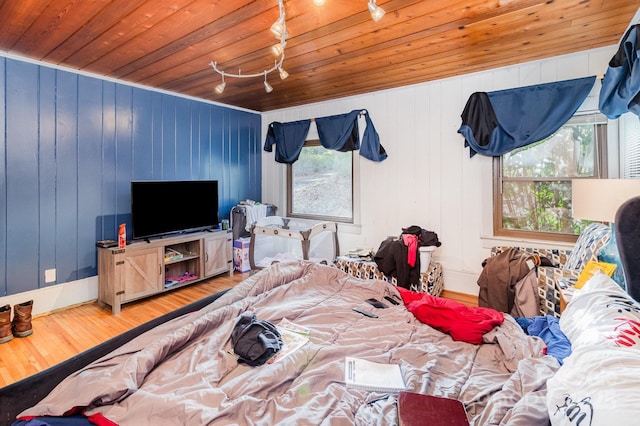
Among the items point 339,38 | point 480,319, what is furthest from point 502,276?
point 339,38

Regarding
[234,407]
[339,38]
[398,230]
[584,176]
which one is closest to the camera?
[234,407]

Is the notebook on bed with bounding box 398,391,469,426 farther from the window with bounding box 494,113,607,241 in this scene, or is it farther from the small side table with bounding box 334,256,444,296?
the window with bounding box 494,113,607,241

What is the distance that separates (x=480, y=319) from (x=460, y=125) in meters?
2.40

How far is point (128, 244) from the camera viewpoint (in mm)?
3277

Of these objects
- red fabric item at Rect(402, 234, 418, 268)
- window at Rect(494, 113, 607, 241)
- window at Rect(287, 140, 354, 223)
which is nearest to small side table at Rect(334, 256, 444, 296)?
red fabric item at Rect(402, 234, 418, 268)

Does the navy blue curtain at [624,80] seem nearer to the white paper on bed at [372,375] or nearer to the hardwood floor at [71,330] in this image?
the white paper on bed at [372,375]

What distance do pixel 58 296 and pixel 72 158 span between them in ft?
4.57

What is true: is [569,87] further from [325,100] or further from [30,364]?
[30,364]

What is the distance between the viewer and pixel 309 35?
2.42 metres

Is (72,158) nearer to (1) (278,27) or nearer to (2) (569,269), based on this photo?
(1) (278,27)

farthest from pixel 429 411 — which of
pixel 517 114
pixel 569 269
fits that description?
pixel 517 114

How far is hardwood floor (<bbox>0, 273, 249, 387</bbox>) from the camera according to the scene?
2.24 metres

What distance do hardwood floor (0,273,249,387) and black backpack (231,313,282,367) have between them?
1774 millimetres

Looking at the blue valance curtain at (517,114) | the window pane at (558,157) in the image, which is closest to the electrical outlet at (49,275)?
the blue valance curtain at (517,114)
